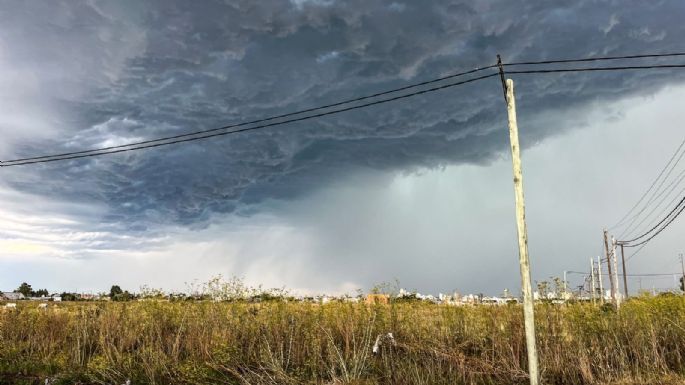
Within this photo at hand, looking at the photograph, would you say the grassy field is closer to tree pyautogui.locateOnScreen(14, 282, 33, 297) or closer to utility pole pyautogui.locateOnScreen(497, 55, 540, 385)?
utility pole pyautogui.locateOnScreen(497, 55, 540, 385)

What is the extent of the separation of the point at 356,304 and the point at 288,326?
7.16 ft

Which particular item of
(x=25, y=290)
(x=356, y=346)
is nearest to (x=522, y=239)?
(x=356, y=346)

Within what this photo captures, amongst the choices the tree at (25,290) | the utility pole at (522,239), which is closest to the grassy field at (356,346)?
the utility pole at (522,239)

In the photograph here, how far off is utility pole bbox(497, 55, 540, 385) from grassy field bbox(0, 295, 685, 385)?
10.3 ft

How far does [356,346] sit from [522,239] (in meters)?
6.49

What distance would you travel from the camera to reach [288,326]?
14344 millimetres

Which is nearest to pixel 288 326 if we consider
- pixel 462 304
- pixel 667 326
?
pixel 462 304

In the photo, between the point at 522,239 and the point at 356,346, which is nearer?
the point at 522,239

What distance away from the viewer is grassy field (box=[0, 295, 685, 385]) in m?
11.9

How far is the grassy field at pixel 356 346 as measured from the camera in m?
11.9

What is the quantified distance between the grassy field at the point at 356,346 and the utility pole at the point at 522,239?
3138 mm

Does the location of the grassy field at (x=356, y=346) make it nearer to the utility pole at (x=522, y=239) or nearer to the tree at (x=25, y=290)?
the utility pole at (x=522, y=239)

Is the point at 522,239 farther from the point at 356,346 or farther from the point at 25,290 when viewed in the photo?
the point at 25,290

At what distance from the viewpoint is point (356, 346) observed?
13.4m
